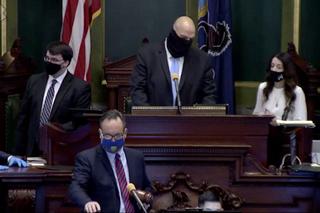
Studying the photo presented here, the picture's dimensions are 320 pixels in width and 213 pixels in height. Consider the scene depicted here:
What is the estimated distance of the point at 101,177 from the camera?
17.0ft

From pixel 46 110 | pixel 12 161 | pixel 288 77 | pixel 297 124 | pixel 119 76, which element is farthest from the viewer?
pixel 119 76

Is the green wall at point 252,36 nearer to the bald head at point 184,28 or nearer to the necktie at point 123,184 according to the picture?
the bald head at point 184,28

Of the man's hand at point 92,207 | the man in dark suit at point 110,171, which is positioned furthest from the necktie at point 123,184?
the man's hand at point 92,207

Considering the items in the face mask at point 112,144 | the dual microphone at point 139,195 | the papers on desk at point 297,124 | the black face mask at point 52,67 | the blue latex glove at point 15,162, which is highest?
the black face mask at point 52,67

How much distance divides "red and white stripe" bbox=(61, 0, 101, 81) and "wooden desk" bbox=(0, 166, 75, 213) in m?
3.04

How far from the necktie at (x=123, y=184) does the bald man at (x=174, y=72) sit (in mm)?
1492

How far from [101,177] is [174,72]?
1936 millimetres

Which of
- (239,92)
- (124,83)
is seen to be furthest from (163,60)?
(239,92)

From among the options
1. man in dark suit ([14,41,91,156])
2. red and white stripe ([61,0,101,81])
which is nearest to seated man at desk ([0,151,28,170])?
man in dark suit ([14,41,91,156])

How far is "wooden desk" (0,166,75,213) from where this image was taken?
5.96 metres

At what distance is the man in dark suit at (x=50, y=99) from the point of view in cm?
700

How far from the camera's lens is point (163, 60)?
22.7 feet

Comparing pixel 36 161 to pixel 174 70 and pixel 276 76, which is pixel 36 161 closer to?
pixel 174 70

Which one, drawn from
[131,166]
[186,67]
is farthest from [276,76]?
[131,166]
